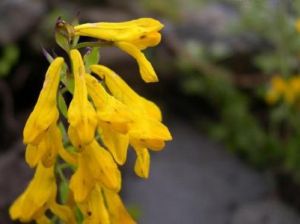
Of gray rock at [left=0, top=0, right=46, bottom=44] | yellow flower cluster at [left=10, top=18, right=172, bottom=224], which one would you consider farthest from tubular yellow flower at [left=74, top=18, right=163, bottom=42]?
gray rock at [left=0, top=0, right=46, bottom=44]

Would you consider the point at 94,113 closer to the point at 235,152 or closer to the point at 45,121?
the point at 45,121

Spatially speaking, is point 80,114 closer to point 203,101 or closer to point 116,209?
point 116,209

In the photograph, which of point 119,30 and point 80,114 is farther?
point 119,30

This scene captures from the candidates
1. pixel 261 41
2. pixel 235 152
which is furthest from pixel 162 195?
pixel 261 41

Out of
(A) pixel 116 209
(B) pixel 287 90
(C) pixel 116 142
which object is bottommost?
(B) pixel 287 90

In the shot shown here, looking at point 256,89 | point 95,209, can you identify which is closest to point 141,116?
point 95,209

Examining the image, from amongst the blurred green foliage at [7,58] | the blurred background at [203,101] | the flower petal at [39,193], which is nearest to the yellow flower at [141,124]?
the flower petal at [39,193]

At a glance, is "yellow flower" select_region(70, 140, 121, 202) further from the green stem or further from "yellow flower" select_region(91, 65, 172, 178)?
the green stem
